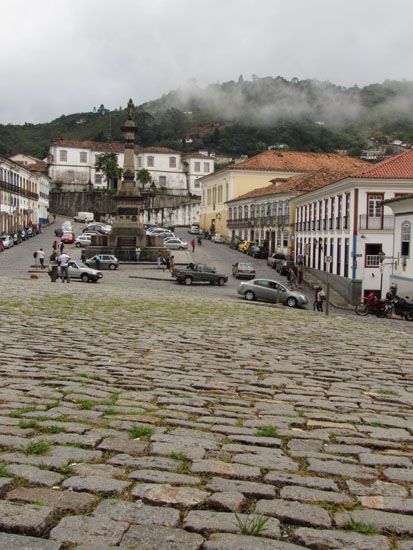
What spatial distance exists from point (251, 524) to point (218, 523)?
173 mm

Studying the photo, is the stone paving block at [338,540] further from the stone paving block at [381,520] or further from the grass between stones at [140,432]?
the grass between stones at [140,432]

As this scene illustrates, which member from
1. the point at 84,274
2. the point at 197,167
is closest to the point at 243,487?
the point at 84,274

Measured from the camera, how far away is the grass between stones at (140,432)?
5.15 metres

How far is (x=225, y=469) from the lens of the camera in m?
4.43

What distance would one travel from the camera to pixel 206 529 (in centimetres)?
344

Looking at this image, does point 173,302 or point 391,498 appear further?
point 173,302

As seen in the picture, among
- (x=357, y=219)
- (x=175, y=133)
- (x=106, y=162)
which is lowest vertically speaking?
(x=357, y=219)

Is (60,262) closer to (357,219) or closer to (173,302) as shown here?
(173,302)

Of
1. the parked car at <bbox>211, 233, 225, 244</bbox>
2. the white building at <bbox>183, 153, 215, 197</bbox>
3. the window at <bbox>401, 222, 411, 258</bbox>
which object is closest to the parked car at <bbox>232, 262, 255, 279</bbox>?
the window at <bbox>401, 222, 411, 258</bbox>

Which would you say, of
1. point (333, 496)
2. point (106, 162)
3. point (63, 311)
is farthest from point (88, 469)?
point (106, 162)

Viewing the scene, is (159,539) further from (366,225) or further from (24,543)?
(366,225)

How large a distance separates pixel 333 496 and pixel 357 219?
3765cm

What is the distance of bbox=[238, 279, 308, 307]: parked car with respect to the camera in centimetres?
3003

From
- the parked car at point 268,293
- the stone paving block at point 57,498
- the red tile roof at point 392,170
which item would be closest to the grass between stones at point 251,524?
the stone paving block at point 57,498
